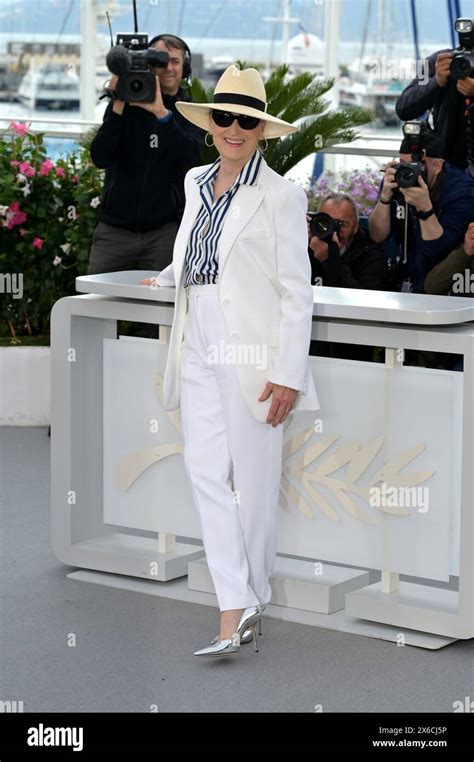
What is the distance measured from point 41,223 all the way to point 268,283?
4.05m

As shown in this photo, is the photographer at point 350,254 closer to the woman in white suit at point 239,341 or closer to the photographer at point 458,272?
the photographer at point 458,272

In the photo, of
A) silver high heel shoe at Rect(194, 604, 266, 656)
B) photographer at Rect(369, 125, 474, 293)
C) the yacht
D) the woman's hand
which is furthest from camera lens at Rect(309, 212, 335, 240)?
the yacht

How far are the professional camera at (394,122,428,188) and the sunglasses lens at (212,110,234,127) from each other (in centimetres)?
181

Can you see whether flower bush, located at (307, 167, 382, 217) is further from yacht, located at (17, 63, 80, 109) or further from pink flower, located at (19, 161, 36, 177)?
yacht, located at (17, 63, 80, 109)

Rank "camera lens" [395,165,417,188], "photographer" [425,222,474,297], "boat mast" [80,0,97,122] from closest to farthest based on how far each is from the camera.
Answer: "camera lens" [395,165,417,188] < "photographer" [425,222,474,297] < "boat mast" [80,0,97,122]

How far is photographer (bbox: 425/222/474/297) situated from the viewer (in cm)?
630

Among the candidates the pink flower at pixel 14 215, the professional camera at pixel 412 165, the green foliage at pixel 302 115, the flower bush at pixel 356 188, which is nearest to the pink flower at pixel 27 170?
the pink flower at pixel 14 215

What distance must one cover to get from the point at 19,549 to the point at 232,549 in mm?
1504

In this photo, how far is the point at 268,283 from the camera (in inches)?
177

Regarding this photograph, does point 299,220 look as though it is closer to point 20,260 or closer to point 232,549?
point 232,549

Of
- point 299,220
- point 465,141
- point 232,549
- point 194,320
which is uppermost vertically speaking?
point 465,141

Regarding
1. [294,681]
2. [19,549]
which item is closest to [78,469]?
[19,549]

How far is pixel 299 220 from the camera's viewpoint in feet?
14.6

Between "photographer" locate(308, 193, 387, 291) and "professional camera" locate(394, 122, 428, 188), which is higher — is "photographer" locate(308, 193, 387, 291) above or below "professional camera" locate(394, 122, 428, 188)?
below
